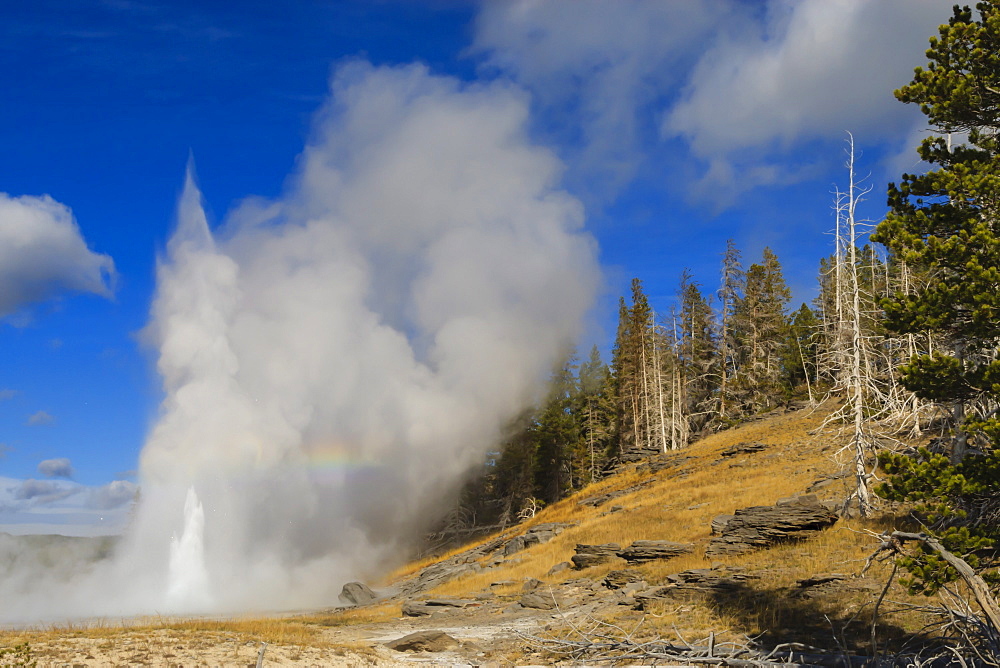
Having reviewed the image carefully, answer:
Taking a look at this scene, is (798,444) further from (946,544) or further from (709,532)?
(946,544)

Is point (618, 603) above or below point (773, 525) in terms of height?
below

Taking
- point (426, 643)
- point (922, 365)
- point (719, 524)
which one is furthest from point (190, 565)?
point (922, 365)

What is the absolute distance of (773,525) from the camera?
19875mm

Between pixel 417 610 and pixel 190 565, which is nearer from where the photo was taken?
pixel 417 610

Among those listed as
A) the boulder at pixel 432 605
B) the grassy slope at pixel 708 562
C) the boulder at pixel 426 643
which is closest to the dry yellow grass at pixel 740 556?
the grassy slope at pixel 708 562

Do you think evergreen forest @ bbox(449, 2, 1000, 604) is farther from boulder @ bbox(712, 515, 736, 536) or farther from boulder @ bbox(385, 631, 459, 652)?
boulder @ bbox(385, 631, 459, 652)

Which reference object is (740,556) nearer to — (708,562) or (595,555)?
(708,562)

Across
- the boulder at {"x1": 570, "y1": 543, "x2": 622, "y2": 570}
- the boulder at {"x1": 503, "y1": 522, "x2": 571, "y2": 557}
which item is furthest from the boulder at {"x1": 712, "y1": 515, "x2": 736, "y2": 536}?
the boulder at {"x1": 503, "y1": 522, "x2": 571, "y2": 557}

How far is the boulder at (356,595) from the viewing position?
97.5ft

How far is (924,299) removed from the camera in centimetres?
880

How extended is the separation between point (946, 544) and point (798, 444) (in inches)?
1248

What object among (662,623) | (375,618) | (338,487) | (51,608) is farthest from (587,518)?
(51,608)

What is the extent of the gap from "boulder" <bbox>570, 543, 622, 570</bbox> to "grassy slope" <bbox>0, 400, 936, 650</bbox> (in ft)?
2.73

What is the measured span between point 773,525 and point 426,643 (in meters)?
11.5
